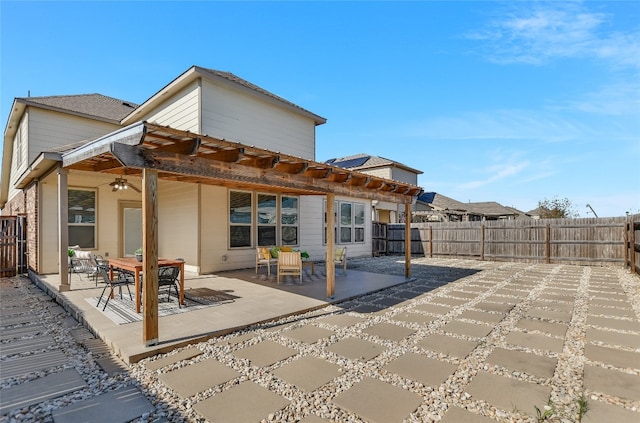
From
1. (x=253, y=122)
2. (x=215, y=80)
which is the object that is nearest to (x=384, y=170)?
(x=253, y=122)

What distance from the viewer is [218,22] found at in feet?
30.1

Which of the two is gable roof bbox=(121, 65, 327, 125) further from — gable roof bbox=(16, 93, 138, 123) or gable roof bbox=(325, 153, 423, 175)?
gable roof bbox=(325, 153, 423, 175)

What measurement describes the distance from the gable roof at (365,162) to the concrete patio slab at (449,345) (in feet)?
61.7

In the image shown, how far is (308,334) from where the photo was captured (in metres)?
4.45

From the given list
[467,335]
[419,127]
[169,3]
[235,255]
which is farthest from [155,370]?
[419,127]

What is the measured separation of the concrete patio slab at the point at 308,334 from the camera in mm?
4246

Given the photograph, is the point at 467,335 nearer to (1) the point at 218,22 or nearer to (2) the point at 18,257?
(1) the point at 218,22

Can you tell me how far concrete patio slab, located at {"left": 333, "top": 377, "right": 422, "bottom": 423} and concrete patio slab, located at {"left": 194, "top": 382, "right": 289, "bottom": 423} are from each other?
0.56 m

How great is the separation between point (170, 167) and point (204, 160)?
0.51 m

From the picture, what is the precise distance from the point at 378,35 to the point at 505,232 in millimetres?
A: 10085

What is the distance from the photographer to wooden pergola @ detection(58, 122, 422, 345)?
369 centimetres

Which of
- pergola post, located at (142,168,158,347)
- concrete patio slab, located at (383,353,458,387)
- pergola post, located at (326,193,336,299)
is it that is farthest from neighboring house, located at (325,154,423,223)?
pergola post, located at (142,168,158,347)

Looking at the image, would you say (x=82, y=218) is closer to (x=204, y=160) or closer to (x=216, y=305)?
(x=216, y=305)

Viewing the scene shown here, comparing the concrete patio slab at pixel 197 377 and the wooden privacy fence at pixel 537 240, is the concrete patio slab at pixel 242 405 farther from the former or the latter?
the wooden privacy fence at pixel 537 240
